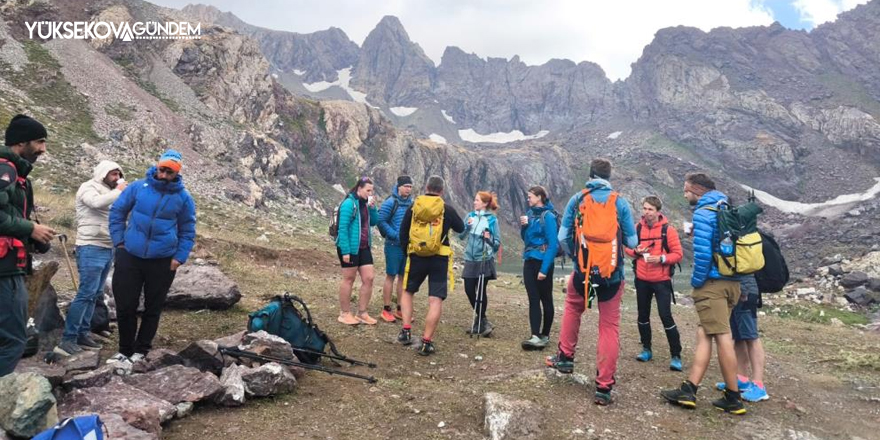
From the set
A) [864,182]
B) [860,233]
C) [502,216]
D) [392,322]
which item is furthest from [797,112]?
[392,322]

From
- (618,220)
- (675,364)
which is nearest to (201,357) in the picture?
(618,220)

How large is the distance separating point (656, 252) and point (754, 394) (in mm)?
2326

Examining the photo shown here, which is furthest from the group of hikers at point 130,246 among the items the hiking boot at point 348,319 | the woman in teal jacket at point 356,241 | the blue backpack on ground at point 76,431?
the hiking boot at point 348,319

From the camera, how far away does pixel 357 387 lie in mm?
5566

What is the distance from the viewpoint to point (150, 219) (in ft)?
17.7

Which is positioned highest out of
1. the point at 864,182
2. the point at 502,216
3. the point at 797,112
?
the point at 797,112

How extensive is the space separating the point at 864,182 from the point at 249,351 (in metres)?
198

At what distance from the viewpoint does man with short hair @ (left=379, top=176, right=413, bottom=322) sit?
8.58 meters

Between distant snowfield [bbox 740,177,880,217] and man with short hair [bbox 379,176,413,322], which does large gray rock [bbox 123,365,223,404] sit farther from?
distant snowfield [bbox 740,177,880,217]

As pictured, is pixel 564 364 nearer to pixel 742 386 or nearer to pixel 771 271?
pixel 742 386

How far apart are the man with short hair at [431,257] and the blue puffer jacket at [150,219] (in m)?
3.05

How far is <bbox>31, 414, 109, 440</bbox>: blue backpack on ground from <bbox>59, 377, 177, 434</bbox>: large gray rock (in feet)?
2.95

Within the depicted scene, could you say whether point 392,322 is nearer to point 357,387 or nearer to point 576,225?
point 357,387

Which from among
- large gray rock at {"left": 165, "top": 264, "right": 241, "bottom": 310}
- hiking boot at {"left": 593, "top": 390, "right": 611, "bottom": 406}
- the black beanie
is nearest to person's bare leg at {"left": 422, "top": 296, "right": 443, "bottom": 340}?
hiking boot at {"left": 593, "top": 390, "right": 611, "bottom": 406}
